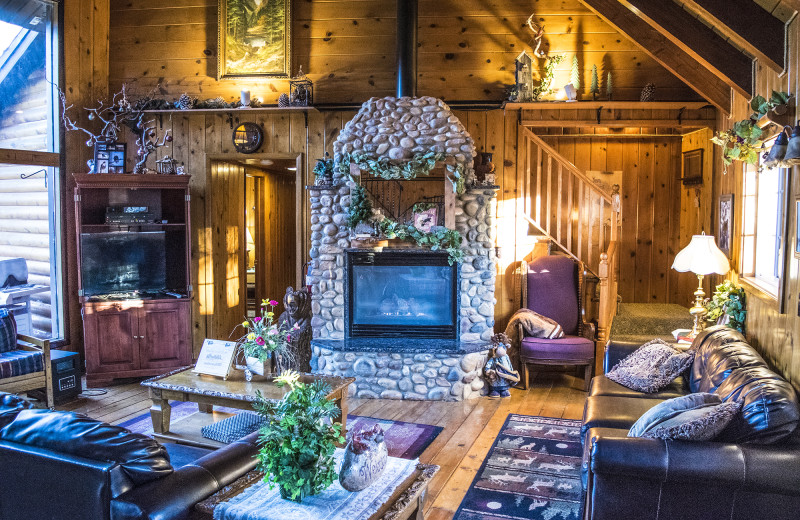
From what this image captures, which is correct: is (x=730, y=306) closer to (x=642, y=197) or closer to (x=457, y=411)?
(x=457, y=411)

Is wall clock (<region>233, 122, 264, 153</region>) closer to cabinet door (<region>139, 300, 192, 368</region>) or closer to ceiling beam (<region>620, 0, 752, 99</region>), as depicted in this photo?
cabinet door (<region>139, 300, 192, 368</region>)

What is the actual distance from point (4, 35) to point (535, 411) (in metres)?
5.79

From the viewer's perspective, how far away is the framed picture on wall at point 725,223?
17.3 feet

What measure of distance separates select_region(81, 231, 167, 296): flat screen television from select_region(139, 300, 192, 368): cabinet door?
436 millimetres

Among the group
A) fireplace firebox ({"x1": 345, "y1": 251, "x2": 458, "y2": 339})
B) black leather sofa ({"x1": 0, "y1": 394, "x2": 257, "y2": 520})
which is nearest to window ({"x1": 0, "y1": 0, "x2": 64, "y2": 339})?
fireplace firebox ({"x1": 345, "y1": 251, "x2": 458, "y2": 339})

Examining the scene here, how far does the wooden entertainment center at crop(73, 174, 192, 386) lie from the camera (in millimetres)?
6133

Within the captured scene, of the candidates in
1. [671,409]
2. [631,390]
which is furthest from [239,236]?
[671,409]

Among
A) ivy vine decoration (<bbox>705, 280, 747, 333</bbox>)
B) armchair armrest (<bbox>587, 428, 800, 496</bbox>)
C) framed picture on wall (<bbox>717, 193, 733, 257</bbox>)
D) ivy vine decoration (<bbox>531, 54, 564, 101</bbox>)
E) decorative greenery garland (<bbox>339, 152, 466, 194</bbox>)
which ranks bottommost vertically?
armchair armrest (<bbox>587, 428, 800, 496</bbox>)

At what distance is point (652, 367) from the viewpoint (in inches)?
170

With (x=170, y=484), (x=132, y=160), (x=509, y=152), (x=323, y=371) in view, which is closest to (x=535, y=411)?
(x=323, y=371)

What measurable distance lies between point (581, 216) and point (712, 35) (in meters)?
2.12

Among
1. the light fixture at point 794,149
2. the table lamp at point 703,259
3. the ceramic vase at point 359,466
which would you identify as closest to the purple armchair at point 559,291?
the table lamp at point 703,259

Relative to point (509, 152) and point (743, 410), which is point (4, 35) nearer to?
point (509, 152)

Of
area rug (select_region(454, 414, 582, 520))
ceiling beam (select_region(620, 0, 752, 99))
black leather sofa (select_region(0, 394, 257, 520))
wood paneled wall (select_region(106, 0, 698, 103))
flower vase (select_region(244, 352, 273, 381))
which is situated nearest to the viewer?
black leather sofa (select_region(0, 394, 257, 520))
